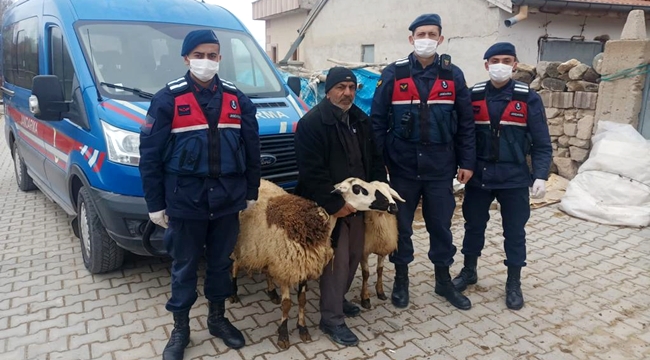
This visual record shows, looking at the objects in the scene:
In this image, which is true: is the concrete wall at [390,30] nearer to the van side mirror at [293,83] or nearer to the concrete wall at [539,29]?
the concrete wall at [539,29]

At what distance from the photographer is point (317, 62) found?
18766 millimetres

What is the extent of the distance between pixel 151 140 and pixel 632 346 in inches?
147

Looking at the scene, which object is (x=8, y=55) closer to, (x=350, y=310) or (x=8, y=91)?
(x=8, y=91)

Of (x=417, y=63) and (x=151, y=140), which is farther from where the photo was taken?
(x=417, y=63)

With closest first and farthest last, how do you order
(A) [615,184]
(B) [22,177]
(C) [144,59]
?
1. (C) [144,59]
2. (A) [615,184]
3. (B) [22,177]

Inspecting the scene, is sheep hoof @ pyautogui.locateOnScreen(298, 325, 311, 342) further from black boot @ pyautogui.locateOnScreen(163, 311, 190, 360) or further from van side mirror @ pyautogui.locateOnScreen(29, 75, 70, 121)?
van side mirror @ pyautogui.locateOnScreen(29, 75, 70, 121)

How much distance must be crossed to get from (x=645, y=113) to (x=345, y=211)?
584 centimetres

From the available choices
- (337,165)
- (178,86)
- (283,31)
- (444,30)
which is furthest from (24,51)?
(283,31)

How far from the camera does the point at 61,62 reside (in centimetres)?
460

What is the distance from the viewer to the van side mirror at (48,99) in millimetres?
4074

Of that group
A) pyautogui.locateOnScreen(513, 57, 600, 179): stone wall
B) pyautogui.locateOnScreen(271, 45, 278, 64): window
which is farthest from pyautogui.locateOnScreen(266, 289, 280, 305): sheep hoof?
pyautogui.locateOnScreen(271, 45, 278, 64): window

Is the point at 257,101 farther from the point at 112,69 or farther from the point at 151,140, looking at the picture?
the point at 151,140

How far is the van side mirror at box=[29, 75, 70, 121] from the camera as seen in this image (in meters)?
4.07

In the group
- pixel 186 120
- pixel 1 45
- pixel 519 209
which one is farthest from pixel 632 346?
pixel 1 45
